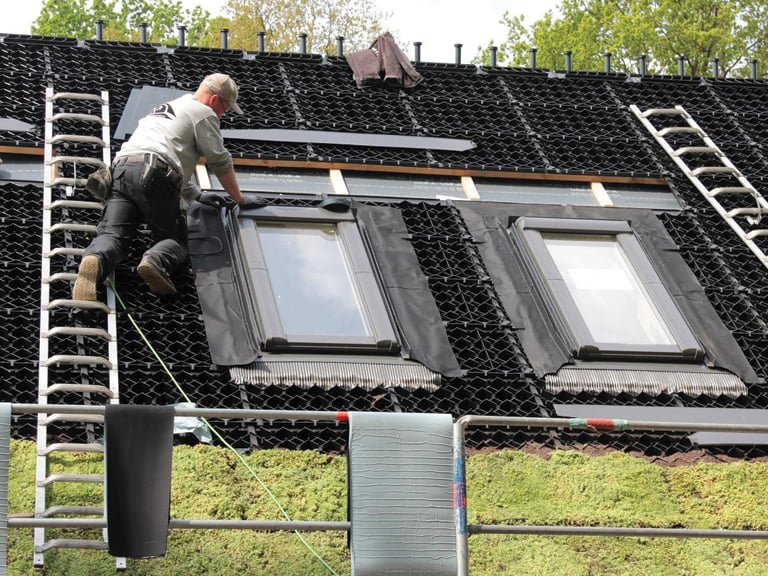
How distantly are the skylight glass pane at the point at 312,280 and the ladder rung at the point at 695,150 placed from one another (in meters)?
3.45

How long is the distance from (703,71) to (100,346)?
91.3 ft

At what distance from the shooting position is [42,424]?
686 centimetres

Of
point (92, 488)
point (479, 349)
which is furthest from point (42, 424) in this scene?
point (479, 349)

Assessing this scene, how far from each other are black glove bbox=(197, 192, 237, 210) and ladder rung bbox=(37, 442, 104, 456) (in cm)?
250

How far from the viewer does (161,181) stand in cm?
837

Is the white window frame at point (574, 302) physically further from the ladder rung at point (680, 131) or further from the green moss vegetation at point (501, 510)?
the ladder rung at point (680, 131)

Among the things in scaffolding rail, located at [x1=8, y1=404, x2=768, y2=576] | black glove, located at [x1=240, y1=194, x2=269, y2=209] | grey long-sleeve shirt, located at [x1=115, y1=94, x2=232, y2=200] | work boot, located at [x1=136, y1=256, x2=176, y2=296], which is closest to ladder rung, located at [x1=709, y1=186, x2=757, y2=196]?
black glove, located at [x1=240, y1=194, x2=269, y2=209]

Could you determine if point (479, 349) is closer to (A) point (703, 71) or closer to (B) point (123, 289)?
(B) point (123, 289)

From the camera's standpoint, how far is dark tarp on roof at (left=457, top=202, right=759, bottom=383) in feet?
28.4

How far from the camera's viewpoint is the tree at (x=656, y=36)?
3234cm

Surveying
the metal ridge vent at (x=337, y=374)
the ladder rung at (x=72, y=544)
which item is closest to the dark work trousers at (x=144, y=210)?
the metal ridge vent at (x=337, y=374)

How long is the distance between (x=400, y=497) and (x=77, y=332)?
2.52 m

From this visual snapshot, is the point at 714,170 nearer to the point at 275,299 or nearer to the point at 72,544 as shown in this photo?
the point at 275,299

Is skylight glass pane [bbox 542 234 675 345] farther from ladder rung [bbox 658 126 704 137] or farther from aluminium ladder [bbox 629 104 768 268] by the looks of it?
ladder rung [bbox 658 126 704 137]
